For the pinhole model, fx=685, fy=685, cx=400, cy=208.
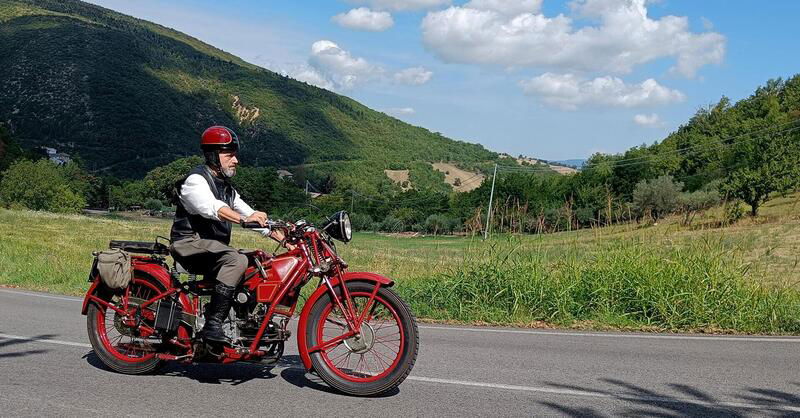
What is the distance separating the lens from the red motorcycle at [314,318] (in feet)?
16.7

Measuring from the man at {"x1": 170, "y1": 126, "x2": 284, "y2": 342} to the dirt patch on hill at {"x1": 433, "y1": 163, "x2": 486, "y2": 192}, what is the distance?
546 ft

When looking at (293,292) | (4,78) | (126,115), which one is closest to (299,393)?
(293,292)

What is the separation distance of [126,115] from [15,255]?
127945 mm

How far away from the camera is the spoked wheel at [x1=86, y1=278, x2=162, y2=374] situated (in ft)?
18.8

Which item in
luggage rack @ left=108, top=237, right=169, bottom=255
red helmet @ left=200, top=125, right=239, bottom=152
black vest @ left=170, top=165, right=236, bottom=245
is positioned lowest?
luggage rack @ left=108, top=237, right=169, bottom=255

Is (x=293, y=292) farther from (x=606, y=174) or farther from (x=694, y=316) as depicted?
(x=606, y=174)

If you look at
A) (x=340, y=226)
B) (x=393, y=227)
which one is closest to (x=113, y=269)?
(x=340, y=226)

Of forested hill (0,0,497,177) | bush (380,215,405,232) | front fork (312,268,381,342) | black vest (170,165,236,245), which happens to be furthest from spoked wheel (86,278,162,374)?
forested hill (0,0,497,177)

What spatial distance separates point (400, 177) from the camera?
167375 mm

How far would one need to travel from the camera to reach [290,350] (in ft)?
22.5

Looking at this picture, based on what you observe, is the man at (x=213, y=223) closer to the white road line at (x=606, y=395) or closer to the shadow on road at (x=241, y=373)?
the shadow on road at (x=241, y=373)

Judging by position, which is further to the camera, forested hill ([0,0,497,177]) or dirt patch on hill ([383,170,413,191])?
dirt patch on hill ([383,170,413,191])

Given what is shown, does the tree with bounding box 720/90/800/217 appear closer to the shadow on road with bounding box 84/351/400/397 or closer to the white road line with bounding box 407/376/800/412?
the white road line with bounding box 407/376/800/412

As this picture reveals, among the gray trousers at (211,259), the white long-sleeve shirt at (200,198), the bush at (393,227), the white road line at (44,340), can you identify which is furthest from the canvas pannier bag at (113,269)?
the bush at (393,227)
